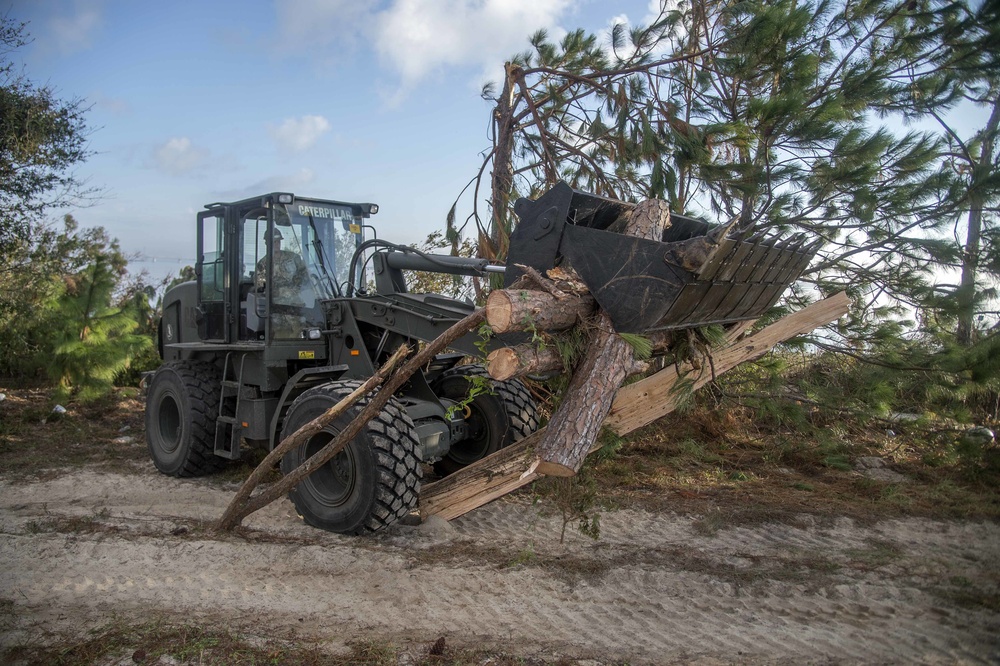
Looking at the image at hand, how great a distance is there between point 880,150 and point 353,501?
587 centimetres

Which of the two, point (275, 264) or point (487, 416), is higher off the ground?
point (275, 264)

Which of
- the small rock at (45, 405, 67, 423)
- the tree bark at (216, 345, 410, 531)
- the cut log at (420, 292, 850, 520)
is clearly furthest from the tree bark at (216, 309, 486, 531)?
the small rock at (45, 405, 67, 423)

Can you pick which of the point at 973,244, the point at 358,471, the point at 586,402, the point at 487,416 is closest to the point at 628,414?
the point at 487,416

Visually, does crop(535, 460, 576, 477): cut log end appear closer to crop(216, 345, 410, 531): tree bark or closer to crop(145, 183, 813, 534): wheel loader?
crop(145, 183, 813, 534): wheel loader

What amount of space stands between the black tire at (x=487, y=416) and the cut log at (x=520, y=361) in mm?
1848

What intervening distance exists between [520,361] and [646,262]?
931mm

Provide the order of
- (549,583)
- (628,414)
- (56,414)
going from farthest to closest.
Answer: (56,414), (628,414), (549,583)

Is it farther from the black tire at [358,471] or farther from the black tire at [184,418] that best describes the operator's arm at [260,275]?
the black tire at [358,471]

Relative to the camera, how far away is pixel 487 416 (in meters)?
6.41

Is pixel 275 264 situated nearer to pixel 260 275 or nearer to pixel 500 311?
pixel 260 275

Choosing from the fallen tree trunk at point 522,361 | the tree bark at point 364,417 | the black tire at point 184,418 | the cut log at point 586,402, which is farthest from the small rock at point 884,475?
the black tire at point 184,418

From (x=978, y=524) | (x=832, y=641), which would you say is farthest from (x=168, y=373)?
(x=978, y=524)

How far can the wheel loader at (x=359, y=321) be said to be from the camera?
427 cm

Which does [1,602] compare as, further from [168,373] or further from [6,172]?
[6,172]
